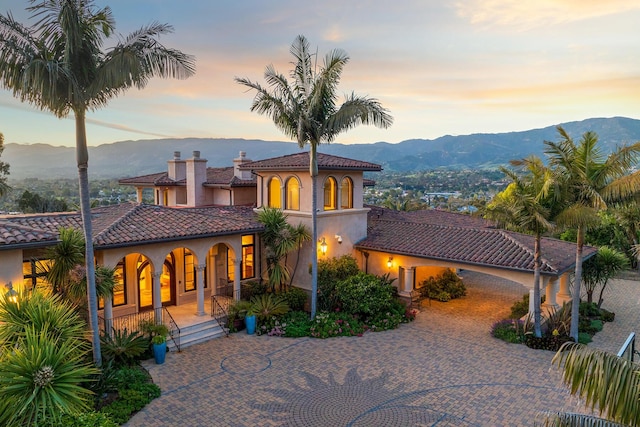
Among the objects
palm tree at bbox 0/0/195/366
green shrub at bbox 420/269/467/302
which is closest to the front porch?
palm tree at bbox 0/0/195/366

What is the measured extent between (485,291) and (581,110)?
3187 centimetres

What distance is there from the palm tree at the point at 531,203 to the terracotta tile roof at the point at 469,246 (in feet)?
5.51

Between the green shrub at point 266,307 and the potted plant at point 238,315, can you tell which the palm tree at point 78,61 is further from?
the green shrub at point 266,307

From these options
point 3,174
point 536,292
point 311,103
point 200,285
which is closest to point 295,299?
point 200,285

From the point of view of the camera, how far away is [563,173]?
1389cm

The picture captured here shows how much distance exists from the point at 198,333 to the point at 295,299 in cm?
440

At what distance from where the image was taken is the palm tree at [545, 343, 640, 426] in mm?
5070

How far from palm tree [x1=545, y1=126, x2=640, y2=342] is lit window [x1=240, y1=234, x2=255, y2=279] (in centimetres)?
1275

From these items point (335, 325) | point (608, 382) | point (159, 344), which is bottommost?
point (335, 325)

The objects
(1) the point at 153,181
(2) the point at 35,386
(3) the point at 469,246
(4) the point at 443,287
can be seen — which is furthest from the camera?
(1) the point at 153,181

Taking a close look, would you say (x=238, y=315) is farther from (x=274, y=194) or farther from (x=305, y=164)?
(x=305, y=164)

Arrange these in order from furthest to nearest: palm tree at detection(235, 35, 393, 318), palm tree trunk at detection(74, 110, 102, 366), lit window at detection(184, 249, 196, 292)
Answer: lit window at detection(184, 249, 196, 292), palm tree at detection(235, 35, 393, 318), palm tree trunk at detection(74, 110, 102, 366)

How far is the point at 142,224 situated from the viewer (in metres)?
15.4

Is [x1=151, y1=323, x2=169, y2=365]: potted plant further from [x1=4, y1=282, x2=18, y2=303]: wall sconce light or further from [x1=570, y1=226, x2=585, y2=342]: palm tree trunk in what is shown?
[x1=570, y1=226, x2=585, y2=342]: palm tree trunk
